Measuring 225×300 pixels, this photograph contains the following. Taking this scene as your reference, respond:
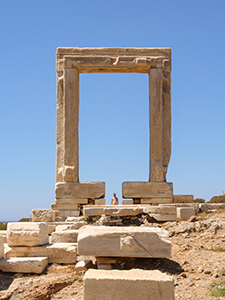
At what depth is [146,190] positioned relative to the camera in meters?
12.5

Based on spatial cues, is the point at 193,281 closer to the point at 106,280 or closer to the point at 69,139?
the point at 106,280

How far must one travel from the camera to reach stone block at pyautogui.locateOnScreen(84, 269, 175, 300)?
448cm

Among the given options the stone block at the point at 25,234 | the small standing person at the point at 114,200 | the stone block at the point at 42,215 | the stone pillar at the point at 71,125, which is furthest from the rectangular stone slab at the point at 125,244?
the small standing person at the point at 114,200

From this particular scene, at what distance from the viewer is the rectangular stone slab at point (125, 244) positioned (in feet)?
19.5

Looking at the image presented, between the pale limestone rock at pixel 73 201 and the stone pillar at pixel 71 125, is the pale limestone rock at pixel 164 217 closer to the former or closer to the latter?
the pale limestone rock at pixel 73 201

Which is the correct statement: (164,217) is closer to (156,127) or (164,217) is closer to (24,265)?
(156,127)

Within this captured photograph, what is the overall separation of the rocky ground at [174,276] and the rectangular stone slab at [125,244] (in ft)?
1.03

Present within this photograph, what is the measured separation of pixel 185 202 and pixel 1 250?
7437 mm

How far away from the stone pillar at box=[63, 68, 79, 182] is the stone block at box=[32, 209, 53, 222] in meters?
1.24

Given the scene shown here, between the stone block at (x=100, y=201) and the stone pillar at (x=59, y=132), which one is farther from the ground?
the stone pillar at (x=59, y=132)

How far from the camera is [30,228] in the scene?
7.18m

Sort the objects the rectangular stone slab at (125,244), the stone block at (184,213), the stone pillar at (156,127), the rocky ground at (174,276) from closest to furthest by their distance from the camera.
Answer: the rocky ground at (174,276) → the rectangular stone slab at (125,244) → the stone block at (184,213) → the stone pillar at (156,127)

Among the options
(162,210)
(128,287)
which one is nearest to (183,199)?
(162,210)

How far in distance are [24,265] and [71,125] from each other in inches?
271
